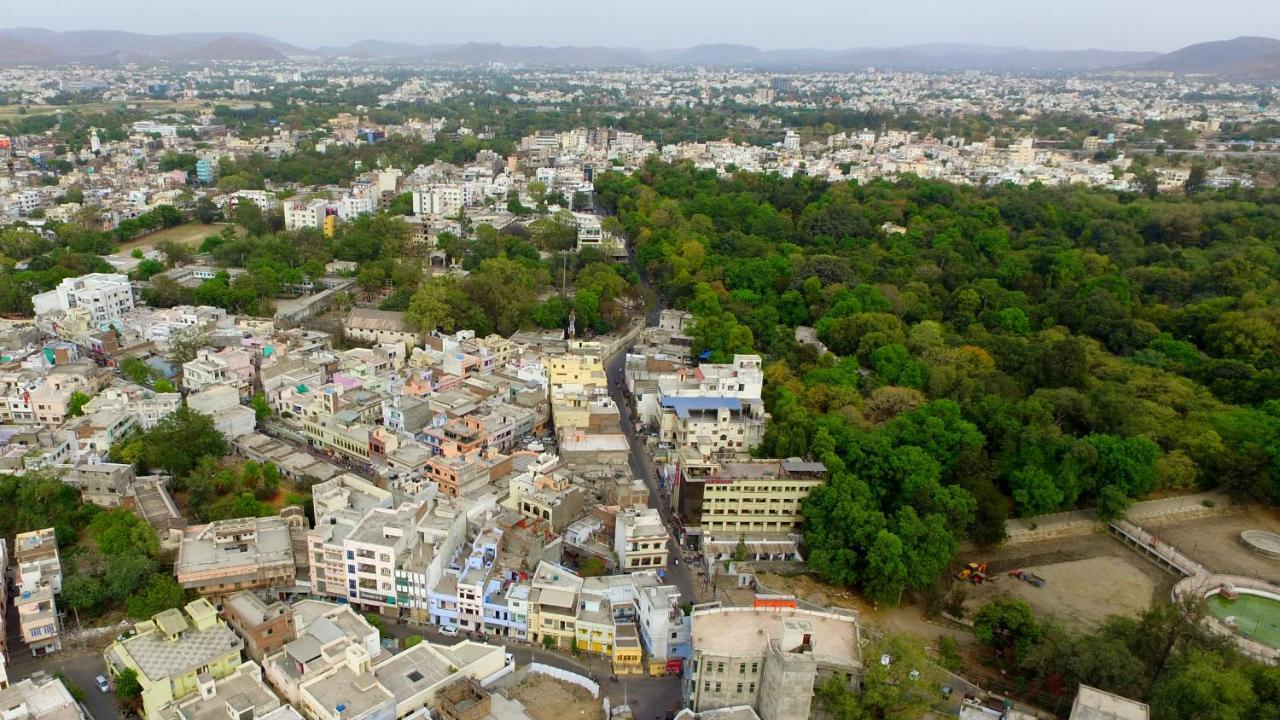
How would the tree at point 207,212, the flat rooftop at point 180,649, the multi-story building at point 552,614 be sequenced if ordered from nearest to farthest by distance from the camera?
the flat rooftop at point 180,649 < the multi-story building at point 552,614 < the tree at point 207,212

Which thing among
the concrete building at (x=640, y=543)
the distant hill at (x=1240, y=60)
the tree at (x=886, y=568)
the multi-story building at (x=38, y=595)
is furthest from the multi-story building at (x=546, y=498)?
the distant hill at (x=1240, y=60)

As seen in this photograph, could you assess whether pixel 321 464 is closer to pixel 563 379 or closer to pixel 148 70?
pixel 563 379

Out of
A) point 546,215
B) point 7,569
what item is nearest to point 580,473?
point 7,569

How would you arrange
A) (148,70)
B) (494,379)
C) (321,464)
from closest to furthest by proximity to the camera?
1. (321,464)
2. (494,379)
3. (148,70)

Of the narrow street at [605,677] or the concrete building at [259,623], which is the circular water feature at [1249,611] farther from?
the concrete building at [259,623]

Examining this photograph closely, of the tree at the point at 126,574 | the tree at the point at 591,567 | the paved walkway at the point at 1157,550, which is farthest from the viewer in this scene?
the paved walkway at the point at 1157,550

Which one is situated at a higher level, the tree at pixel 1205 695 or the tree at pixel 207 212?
the tree at pixel 207 212
